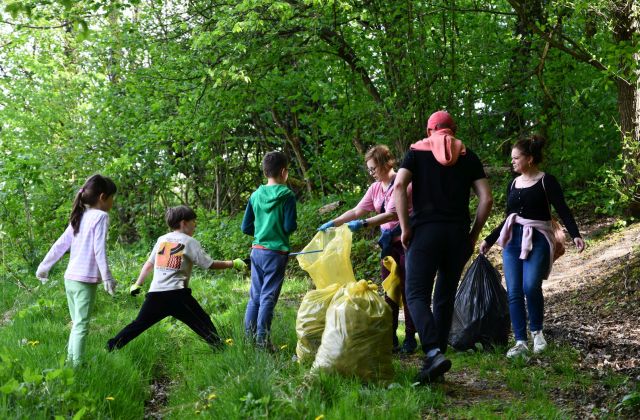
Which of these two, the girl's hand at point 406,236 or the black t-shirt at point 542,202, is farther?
the black t-shirt at point 542,202

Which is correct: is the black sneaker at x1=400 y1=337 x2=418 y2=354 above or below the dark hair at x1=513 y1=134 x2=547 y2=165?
below

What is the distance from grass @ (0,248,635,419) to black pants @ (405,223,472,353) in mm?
340

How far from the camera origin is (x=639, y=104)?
27.9 feet

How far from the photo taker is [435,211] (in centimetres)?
420

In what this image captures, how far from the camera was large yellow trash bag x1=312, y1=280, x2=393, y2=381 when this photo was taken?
4.04 metres

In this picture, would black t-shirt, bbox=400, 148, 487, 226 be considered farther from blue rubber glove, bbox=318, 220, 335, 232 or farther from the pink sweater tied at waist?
the pink sweater tied at waist

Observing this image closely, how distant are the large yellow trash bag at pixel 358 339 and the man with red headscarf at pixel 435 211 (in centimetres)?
24

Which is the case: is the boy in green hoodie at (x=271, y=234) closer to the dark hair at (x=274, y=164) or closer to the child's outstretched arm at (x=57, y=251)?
the dark hair at (x=274, y=164)

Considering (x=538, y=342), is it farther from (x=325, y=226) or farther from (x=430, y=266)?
(x=325, y=226)

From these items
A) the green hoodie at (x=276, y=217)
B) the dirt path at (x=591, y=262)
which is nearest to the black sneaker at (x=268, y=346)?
the green hoodie at (x=276, y=217)

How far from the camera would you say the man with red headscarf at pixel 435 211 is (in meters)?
4.19

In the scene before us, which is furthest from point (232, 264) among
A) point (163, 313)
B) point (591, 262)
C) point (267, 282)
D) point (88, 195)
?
point (591, 262)

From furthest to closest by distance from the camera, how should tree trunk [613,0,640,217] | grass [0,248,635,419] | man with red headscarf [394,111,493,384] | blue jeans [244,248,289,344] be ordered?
tree trunk [613,0,640,217], blue jeans [244,248,289,344], man with red headscarf [394,111,493,384], grass [0,248,635,419]

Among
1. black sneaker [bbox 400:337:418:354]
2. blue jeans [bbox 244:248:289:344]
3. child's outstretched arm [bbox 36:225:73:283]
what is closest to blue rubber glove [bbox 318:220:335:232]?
blue jeans [bbox 244:248:289:344]
